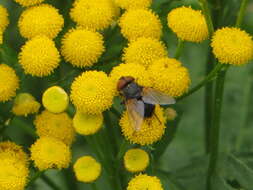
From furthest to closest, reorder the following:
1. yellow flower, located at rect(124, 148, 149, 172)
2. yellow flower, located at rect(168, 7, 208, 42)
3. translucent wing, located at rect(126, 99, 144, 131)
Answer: yellow flower, located at rect(168, 7, 208, 42)
yellow flower, located at rect(124, 148, 149, 172)
translucent wing, located at rect(126, 99, 144, 131)

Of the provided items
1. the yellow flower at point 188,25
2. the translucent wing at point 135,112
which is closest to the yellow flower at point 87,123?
the translucent wing at point 135,112

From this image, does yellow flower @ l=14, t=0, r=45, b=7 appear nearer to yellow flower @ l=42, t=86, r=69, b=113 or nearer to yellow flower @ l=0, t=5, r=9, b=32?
yellow flower @ l=0, t=5, r=9, b=32

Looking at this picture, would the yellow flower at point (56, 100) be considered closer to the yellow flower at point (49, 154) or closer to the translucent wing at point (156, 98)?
the yellow flower at point (49, 154)

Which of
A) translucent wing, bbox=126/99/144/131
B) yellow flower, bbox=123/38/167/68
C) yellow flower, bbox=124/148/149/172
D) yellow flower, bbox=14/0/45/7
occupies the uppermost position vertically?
yellow flower, bbox=14/0/45/7

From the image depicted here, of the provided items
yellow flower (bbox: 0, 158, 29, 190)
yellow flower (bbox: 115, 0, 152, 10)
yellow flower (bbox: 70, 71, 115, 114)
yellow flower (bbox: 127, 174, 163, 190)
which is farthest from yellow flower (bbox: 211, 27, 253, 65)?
yellow flower (bbox: 0, 158, 29, 190)

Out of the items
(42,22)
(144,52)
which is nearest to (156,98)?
(144,52)

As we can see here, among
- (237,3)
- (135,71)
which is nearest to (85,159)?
(135,71)

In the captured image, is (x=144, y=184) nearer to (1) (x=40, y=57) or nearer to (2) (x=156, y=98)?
(2) (x=156, y=98)

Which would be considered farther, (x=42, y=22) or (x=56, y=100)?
(x=42, y=22)
